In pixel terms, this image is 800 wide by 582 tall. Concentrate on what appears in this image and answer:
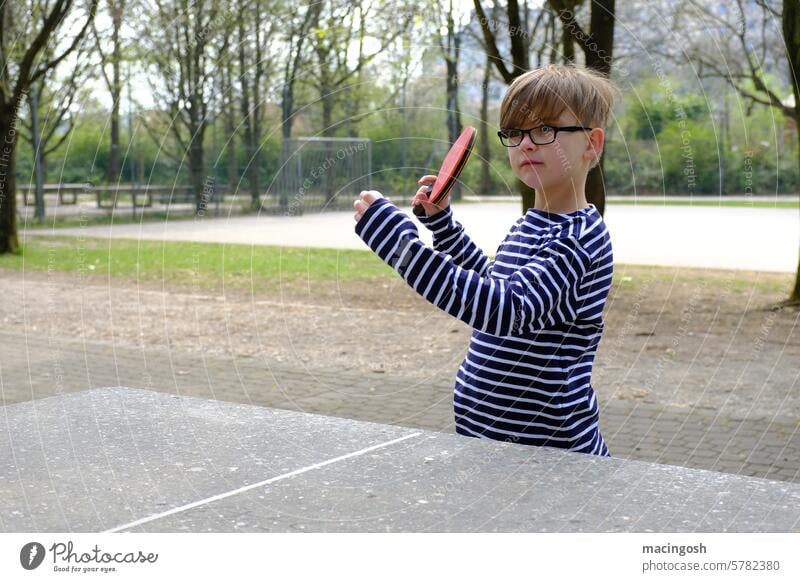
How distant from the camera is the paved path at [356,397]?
5340mm

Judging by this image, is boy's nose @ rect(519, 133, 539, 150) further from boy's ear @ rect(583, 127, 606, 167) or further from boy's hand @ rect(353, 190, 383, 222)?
boy's hand @ rect(353, 190, 383, 222)

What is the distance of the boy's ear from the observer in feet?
7.42

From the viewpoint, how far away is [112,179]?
28.0m

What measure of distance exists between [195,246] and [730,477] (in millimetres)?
16845

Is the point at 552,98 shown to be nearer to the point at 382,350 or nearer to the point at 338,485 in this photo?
the point at 338,485

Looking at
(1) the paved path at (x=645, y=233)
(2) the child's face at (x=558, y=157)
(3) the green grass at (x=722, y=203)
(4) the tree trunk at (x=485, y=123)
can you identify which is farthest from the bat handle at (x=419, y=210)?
(3) the green grass at (x=722, y=203)

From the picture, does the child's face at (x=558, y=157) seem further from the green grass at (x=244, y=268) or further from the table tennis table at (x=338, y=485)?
the green grass at (x=244, y=268)

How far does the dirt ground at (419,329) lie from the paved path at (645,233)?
1471 mm

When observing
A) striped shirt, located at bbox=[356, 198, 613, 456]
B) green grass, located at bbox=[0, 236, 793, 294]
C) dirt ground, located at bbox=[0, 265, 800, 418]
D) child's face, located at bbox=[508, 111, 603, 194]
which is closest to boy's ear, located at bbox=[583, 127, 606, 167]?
child's face, located at bbox=[508, 111, 603, 194]

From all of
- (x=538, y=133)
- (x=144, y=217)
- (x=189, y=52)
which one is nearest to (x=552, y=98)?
(x=538, y=133)
